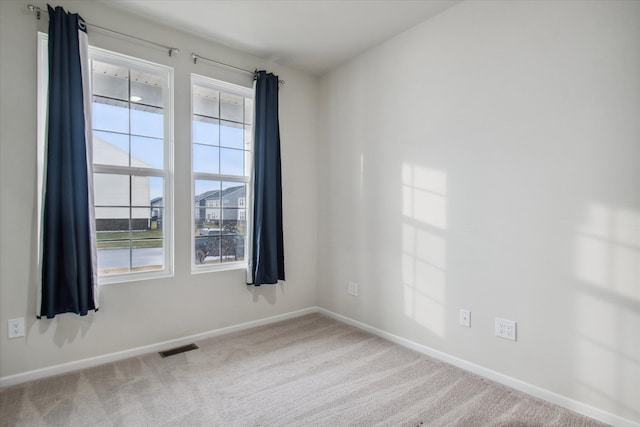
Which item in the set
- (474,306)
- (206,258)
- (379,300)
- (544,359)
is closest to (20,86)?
(206,258)

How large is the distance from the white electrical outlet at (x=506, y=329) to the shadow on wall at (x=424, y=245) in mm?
411

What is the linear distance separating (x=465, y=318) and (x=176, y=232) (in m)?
2.39

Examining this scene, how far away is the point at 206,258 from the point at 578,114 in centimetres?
296

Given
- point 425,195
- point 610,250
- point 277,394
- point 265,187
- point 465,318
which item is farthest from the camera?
point 265,187

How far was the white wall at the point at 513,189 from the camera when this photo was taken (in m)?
1.82

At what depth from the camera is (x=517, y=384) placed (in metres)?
2.17

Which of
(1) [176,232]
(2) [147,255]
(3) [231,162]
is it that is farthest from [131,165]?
(3) [231,162]

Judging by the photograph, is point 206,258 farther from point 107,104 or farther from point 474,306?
point 474,306

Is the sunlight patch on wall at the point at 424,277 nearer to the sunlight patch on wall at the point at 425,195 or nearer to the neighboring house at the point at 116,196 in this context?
the sunlight patch on wall at the point at 425,195

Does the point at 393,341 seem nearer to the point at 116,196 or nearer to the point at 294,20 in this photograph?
the point at 116,196

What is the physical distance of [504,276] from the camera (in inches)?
88.9

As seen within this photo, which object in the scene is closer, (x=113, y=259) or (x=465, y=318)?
(x=465, y=318)

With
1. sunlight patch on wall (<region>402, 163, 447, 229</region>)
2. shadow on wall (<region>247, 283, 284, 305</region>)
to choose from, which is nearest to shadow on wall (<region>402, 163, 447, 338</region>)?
sunlight patch on wall (<region>402, 163, 447, 229</region>)

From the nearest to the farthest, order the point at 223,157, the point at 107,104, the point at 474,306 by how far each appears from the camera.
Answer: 1. the point at 474,306
2. the point at 107,104
3. the point at 223,157
